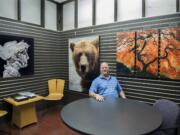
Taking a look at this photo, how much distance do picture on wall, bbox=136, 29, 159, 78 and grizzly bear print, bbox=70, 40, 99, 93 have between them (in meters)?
1.10

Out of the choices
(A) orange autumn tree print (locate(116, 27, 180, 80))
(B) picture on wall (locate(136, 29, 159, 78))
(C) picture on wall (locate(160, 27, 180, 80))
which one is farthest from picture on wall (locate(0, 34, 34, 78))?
(C) picture on wall (locate(160, 27, 180, 80))

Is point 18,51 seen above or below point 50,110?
above

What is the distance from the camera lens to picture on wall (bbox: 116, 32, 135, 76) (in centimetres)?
334

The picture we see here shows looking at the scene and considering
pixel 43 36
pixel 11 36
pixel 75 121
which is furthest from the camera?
pixel 43 36

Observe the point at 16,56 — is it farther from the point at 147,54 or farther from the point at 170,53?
the point at 170,53

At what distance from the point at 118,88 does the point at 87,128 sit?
6.04 ft

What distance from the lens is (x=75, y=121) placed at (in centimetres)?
171

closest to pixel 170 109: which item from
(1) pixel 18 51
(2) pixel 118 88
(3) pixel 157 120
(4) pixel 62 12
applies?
(3) pixel 157 120

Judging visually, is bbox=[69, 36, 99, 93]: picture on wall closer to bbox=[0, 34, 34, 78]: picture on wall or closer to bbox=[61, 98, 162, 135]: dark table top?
bbox=[0, 34, 34, 78]: picture on wall

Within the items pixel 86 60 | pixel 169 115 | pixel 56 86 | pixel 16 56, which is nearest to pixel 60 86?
pixel 56 86

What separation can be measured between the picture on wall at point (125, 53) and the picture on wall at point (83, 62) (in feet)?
2.01

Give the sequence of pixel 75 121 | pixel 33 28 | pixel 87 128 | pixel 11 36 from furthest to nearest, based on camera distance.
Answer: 1. pixel 33 28
2. pixel 11 36
3. pixel 75 121
4. pixel 87 128

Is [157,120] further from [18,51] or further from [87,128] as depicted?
[18,51]

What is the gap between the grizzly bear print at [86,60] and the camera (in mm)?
4004
